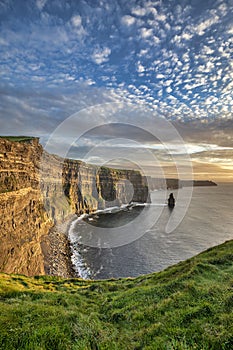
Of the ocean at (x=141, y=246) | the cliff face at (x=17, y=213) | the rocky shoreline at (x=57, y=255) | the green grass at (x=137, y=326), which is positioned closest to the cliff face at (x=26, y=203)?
the cliff face at (x=17, y=213)

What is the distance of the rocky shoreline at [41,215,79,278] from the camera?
1833 inches

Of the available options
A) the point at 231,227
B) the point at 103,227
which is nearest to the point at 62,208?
the point at 103,227

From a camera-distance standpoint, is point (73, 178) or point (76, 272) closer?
point (76, 272)

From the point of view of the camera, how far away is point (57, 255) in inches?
2163

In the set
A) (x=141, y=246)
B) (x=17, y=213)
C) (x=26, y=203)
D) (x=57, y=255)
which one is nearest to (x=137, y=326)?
(x=17, y=213)

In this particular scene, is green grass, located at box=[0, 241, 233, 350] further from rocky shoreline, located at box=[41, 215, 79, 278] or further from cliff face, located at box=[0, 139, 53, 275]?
rocky shoreline, located at box=[41, 215, 79, 278]

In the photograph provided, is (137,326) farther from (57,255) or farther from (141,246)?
(141,246)

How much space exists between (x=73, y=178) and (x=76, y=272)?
8320 centimetres

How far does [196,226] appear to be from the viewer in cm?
8181

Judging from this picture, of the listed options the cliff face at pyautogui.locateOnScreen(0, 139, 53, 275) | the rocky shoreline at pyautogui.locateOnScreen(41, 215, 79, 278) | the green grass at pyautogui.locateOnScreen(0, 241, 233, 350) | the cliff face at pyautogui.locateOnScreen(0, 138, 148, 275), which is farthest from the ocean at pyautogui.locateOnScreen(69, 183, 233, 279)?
the green grass at pyautogui.locateOnScreen(0, 241, 233, 350)

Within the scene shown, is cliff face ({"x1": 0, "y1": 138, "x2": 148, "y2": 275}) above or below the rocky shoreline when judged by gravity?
above

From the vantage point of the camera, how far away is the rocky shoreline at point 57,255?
4655 centimetres

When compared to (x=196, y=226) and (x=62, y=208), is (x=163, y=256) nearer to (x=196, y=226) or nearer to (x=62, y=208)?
(x=196, y=226)

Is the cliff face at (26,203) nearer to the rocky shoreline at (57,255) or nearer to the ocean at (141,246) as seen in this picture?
the rocky shoreline at (57,255)
